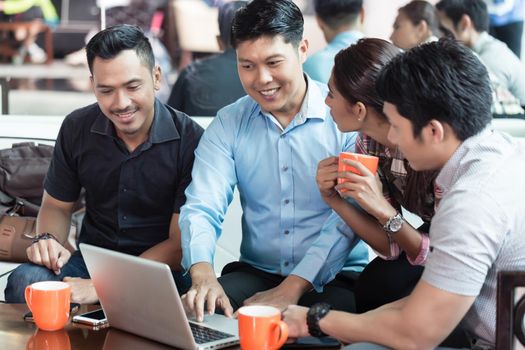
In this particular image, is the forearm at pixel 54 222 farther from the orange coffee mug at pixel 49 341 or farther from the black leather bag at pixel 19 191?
the orange coffee mug at pixel 49 341

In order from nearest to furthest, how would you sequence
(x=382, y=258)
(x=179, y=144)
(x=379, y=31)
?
(x=382, y=258)
(x=179, y=144)
(x=379, y=31)

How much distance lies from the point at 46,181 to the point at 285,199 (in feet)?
2.47

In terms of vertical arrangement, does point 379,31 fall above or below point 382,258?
above

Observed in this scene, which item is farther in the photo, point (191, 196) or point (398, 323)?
point (191, 196)

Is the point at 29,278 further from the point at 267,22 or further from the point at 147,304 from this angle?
the point at 267,22

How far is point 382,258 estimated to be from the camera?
2.23m

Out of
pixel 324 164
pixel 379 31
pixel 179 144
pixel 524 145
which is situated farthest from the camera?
pixel 379 31

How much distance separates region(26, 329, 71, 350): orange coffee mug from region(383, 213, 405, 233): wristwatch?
0.75 meters

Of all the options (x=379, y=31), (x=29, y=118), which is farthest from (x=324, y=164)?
(x=379, y=31)

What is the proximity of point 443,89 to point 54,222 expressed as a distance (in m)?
1.38

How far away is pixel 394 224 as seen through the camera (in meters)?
1.98

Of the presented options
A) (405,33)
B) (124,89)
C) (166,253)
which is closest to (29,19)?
(405,33)

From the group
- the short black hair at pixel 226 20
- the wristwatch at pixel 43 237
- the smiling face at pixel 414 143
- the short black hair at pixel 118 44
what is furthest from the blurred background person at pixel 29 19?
the smiling face at pixel 414 143

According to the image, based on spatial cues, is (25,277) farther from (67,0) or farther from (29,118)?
(67,0)
